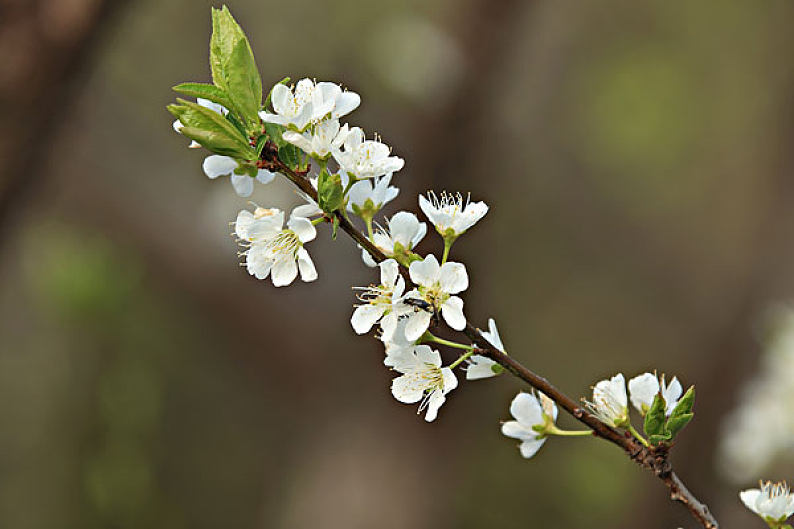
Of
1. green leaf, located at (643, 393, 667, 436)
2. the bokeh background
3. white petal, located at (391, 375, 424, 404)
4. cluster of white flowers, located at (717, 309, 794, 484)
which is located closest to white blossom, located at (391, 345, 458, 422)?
white petal, located at (391, 375, 424, 404)

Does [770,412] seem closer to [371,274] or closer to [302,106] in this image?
[371,274]

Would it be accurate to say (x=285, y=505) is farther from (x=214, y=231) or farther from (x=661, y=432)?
(x=661, y=432)

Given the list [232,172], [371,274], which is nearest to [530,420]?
[232,172]

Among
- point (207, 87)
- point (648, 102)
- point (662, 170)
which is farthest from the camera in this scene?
point (662, 170)

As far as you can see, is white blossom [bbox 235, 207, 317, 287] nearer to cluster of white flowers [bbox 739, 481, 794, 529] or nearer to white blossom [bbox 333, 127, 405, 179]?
white blossom [bbox 333, 127, 405, 179]

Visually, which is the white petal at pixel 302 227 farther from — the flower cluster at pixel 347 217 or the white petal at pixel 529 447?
the white petal at pixel 529 447

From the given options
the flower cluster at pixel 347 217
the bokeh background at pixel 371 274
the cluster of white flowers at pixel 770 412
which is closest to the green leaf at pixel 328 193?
the flower cluster at pixel 347 217

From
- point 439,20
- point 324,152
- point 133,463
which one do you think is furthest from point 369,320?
point 439,20
